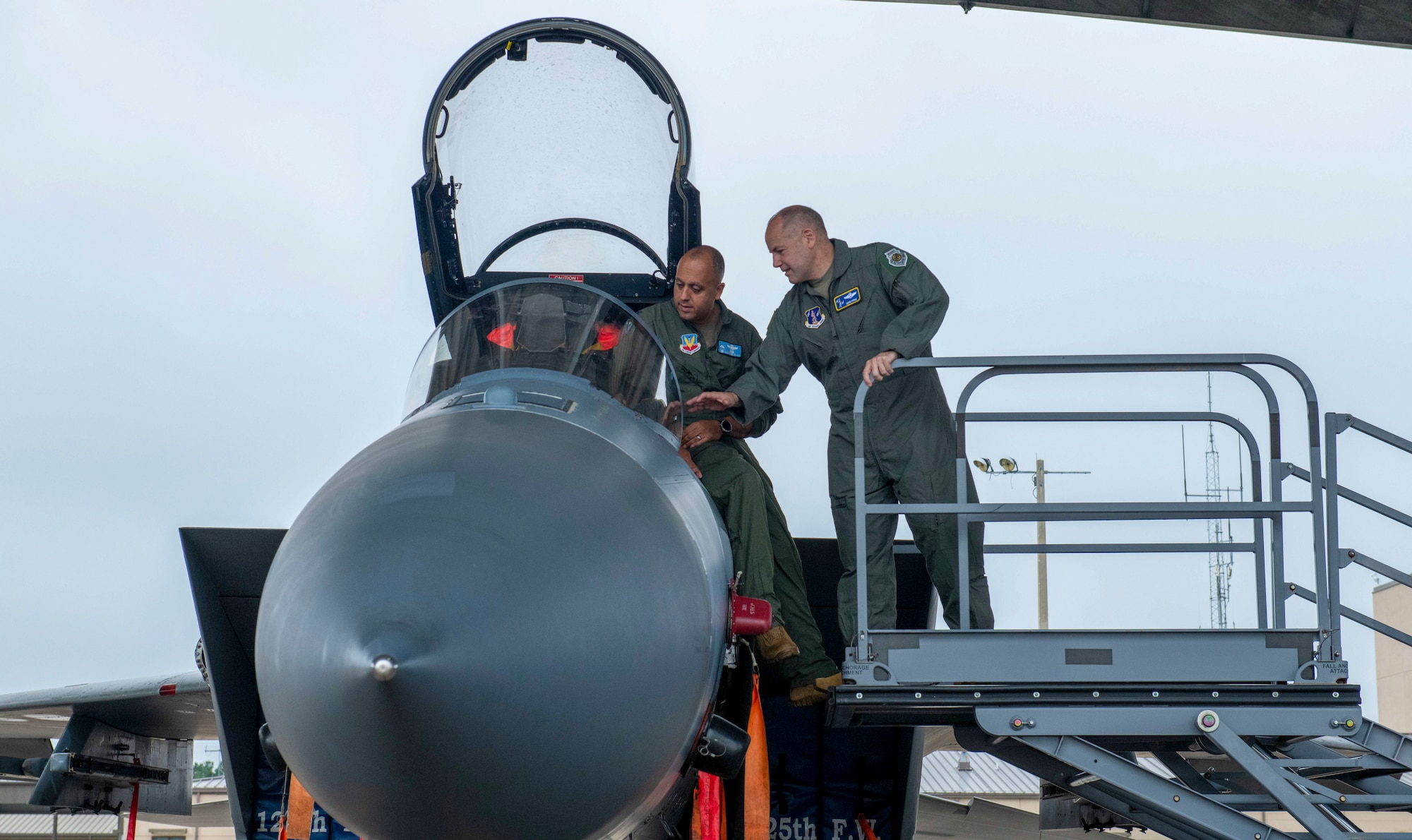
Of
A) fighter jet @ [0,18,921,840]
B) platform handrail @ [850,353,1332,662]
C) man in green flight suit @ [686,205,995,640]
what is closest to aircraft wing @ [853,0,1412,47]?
man in green flight suit @ [686,205,995,640]

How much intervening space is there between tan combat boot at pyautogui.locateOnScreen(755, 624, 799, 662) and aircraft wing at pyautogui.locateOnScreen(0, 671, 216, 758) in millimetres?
4268

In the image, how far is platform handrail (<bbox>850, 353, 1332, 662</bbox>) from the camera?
4230 millimetres

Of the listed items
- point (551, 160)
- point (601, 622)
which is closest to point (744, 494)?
point (551, 160)

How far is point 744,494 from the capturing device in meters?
4.61

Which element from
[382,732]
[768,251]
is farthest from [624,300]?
[382,732]

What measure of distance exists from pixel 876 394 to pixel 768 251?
Result: 2.70 feet

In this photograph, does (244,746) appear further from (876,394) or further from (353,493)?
(353,493)

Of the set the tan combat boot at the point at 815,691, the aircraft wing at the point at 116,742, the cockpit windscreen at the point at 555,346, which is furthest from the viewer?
the aircraft wing at the point at 116,742

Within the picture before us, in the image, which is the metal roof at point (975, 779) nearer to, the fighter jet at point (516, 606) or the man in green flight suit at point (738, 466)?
the man in green flight suit at point (738, 466)

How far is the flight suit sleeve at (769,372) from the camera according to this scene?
5.02 meters

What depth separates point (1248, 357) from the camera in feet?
14.5

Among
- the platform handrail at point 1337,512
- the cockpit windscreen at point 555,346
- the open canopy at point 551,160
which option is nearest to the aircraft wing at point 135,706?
the open canopy at point 551,160

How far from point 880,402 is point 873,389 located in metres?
0.07

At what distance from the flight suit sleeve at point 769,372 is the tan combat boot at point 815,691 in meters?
1.08
